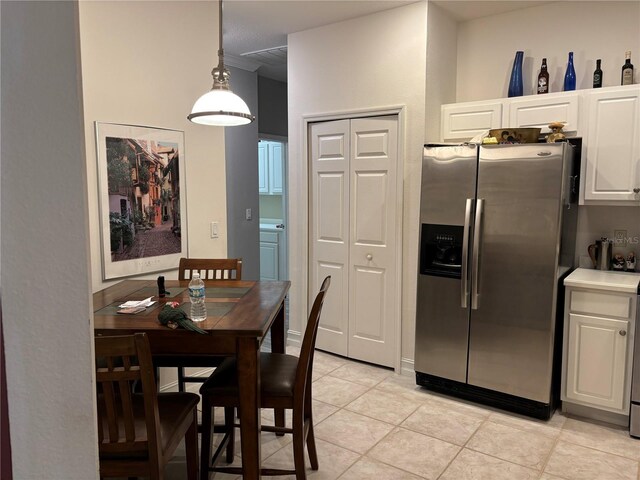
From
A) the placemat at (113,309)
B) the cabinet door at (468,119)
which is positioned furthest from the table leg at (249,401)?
the cabinet door at (468,119)

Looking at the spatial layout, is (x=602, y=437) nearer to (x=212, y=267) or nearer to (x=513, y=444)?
(x=513, y=444)

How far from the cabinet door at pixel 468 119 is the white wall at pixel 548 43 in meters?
0.38

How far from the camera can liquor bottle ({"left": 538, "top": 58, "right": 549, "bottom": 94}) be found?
344 cm

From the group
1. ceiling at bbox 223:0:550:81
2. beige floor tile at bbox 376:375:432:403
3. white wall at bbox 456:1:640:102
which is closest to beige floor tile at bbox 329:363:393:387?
beige floor tile at bbox 376:375:432:403

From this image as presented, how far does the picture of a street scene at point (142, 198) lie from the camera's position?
2.89 meters

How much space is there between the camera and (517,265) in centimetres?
301

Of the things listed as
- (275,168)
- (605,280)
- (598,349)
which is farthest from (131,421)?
(275,168)

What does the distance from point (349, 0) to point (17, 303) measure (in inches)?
129

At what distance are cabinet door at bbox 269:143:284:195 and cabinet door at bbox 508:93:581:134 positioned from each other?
3.72 metres

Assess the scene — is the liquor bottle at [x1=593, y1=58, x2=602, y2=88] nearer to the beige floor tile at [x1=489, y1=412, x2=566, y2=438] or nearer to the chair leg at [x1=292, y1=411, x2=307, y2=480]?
the beige floor tile at [x1=489, y1=412, x2=566, y2=438]

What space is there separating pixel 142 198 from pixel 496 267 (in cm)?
232

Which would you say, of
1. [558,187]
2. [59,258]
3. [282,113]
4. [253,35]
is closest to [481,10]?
[558,187]

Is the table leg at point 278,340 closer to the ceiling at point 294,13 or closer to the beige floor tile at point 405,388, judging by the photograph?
the beige floor tile at point 405,388

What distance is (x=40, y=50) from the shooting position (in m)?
0.74
